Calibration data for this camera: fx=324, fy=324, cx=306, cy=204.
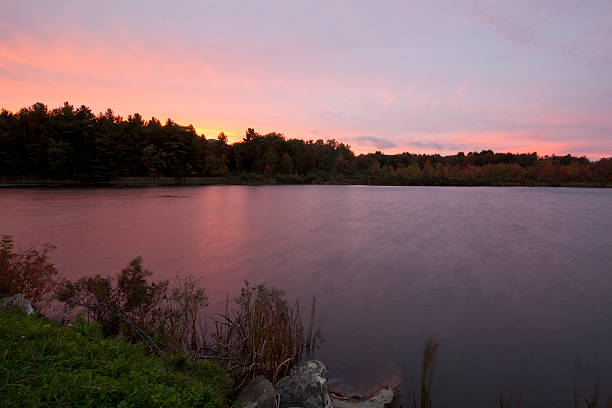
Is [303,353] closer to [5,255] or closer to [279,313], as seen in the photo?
[279,313]

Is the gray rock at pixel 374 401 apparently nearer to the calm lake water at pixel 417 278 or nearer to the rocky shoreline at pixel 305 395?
the rocky shoreline at pixel 305 395

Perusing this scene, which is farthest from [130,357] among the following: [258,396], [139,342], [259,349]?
[259,349]

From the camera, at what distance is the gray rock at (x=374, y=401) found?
4.96 metres

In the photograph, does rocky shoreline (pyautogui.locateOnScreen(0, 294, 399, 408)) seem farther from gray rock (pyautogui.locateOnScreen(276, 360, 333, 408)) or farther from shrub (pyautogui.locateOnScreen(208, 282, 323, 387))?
shrub (pyautogui.locateOnScreen(208, 282, 323, 387))

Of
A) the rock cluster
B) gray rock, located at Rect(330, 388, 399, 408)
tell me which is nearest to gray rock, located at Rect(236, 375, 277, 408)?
the rock cluster

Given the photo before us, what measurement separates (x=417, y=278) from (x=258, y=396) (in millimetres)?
10016

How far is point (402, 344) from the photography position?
25.1 feet

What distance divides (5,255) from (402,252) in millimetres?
15718

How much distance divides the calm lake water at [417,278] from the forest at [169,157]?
165ft

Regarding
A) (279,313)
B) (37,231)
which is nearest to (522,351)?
(279,313)

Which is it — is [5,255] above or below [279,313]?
above

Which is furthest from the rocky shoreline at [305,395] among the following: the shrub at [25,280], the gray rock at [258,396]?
the shrub at [25,280]

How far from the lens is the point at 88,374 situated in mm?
3650

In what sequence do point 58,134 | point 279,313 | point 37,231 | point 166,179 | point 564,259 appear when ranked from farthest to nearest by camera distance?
point 166,179, point 58,134, point 37,231, point 564,259, point 279,313
